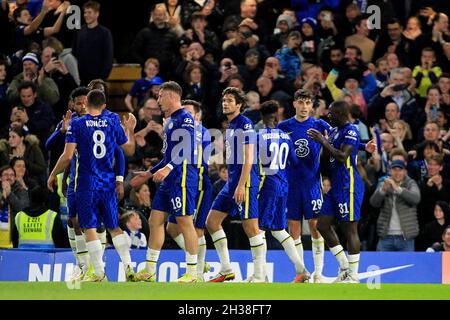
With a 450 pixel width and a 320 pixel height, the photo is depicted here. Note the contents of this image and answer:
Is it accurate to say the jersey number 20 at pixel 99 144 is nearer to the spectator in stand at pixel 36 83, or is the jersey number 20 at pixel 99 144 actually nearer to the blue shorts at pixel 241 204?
the blue shorts at pixel 241 204

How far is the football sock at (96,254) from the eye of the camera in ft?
48.1

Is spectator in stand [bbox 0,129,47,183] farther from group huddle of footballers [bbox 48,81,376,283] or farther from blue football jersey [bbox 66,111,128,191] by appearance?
blue football jersey [bbox 66,111,128,191]

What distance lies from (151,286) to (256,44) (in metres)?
9.36

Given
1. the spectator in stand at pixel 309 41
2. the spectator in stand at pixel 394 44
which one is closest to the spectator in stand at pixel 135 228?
the spectator in stand at pixel 309 41

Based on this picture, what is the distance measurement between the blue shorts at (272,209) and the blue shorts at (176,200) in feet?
3.63

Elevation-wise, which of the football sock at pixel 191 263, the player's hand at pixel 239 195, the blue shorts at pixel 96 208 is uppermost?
the player's hand at pixel 239 195

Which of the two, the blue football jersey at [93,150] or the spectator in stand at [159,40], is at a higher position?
the spectator in stand at [159,40]

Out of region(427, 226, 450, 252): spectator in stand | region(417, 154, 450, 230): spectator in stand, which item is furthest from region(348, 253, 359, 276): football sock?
region(417, 154, 450, 230): spectator in stand

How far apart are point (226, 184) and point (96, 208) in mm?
1897

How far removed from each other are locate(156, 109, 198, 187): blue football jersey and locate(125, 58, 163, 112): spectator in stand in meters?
6.83

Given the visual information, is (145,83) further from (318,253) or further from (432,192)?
(318,253)

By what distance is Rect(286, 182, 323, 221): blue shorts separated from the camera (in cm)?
1625

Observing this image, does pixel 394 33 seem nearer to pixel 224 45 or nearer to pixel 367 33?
pixel 367 33
